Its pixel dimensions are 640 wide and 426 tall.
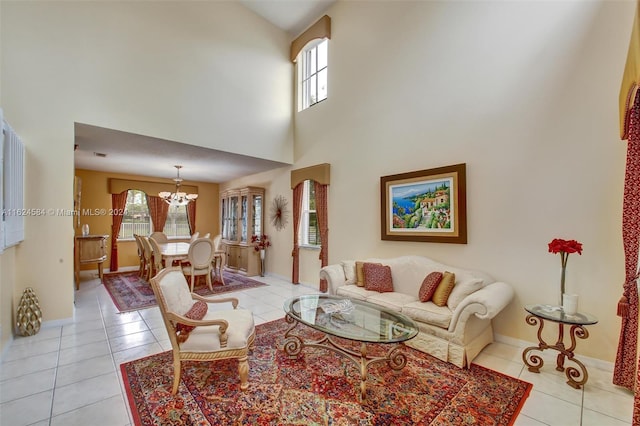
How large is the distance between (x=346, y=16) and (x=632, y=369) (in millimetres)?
5846

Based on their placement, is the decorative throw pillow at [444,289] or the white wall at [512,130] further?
the decorative throw pillow at [444,289]

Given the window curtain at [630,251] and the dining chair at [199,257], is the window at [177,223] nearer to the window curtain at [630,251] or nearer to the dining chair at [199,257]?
the dining chair at [199,257]

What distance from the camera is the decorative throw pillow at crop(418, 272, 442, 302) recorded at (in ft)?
10.1

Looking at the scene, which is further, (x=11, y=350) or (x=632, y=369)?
(x=11, y=350)

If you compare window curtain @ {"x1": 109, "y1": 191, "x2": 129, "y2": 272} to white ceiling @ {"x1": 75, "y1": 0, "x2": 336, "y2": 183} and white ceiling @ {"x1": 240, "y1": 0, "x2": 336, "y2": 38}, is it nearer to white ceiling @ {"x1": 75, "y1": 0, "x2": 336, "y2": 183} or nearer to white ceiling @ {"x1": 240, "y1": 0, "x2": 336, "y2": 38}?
white ceiling @ {"x1": 75, "y1": 0, "x2": 336, "y2": 183}

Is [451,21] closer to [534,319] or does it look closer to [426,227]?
[426,227]

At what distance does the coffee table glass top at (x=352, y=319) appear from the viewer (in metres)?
2.19

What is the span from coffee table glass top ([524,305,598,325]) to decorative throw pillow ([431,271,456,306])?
703mm

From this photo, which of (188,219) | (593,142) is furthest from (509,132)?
(188,219)

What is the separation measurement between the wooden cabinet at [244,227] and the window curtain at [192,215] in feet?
5.38

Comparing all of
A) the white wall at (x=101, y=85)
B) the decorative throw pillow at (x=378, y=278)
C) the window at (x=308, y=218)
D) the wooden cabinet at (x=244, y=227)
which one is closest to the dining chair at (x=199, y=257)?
the wooden cabinet at (x=244, y=227)

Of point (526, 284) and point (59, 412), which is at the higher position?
point (526, 284)

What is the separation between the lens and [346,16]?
489cm

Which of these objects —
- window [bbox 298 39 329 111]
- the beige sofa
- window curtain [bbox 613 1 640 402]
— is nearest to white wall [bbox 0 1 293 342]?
window [bbox 298 39 329 111]
